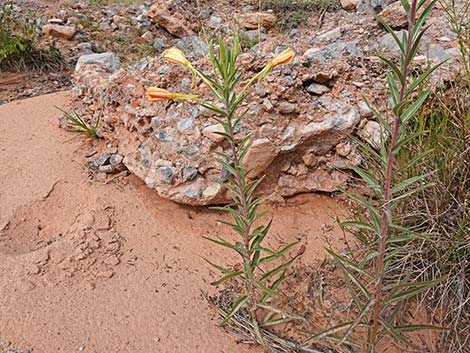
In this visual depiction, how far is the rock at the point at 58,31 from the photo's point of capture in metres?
5.71

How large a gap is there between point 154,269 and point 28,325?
53 cm

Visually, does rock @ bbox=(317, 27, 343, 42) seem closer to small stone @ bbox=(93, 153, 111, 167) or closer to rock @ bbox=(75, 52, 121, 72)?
rock @ bbox=(75, 52, 121, 72)

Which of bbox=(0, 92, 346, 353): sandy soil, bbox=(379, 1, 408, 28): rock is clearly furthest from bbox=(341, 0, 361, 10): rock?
bbox=(0, 92, 346, 353): sandy soil

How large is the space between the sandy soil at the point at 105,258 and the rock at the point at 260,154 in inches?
10.3

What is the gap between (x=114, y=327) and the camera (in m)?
1.68

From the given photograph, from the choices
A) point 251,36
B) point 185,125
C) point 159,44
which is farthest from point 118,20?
point 185,125

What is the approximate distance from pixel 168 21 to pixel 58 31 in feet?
4.71

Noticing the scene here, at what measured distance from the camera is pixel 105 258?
1.98 m

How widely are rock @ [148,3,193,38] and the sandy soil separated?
3.67 metres

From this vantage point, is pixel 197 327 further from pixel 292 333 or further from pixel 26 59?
pixel 26 59

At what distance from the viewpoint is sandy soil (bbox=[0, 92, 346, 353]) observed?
1.65 m

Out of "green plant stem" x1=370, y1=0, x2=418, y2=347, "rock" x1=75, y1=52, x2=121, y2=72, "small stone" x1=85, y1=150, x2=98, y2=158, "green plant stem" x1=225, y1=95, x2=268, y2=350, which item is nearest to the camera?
"green plant stem" x1=370, y1=0, x2=418, y2=347

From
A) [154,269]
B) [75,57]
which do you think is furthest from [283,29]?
[154,269]

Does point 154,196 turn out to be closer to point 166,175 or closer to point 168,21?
point 166,175
